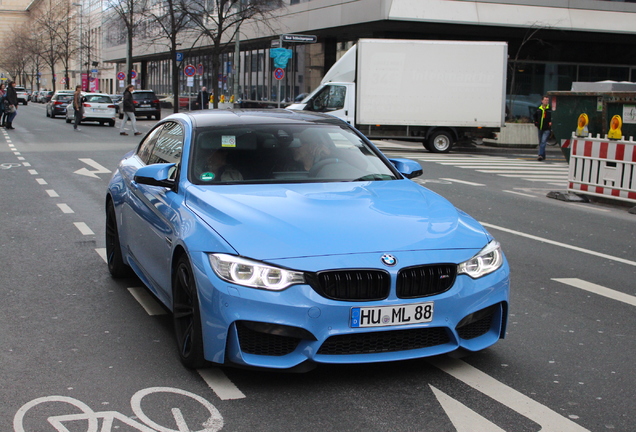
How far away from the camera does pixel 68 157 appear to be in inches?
811

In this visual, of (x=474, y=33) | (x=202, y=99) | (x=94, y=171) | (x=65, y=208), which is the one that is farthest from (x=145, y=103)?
(x=65, y=208)

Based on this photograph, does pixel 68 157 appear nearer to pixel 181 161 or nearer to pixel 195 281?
pixel 181 161

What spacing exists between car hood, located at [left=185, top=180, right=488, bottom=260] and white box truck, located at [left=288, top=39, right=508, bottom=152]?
2146 centimetres

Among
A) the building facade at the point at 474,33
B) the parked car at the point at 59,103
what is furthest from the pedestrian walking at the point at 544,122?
the parked car at the point at 59,103

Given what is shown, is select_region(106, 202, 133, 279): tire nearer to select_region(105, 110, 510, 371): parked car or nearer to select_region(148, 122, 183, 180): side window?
select_region(148, 122, 183, 180): side window

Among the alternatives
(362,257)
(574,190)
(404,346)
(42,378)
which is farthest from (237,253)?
(574,190)

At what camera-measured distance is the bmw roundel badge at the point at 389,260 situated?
4.24 meters

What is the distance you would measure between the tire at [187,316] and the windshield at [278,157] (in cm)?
85

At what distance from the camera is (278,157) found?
18.9 ft

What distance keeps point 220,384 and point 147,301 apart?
6.86 ft

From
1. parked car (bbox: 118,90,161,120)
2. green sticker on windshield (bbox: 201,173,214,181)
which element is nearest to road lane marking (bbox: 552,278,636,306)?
green sticker on windshield (bbox: 201,173,214,181)

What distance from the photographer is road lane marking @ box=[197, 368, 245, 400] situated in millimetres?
4246

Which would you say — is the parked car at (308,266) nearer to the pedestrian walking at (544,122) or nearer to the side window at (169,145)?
the side window at (169,145)

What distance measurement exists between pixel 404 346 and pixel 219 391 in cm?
99
